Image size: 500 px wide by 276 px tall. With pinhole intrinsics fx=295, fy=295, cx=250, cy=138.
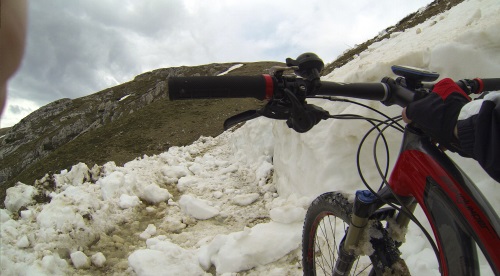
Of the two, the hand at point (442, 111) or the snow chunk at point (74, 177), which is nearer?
the hand at point (442, 111)

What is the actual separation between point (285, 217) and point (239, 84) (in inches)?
119

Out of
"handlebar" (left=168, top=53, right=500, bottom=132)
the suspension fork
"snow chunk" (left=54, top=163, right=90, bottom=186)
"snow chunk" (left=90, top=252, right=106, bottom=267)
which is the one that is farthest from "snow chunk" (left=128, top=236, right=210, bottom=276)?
"snow chunk" (left=54, top=163, right=90, bottom=186)

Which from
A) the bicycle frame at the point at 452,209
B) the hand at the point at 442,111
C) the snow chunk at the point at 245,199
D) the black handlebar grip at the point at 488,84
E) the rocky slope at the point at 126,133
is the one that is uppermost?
the rocky slope at the point at 126,133

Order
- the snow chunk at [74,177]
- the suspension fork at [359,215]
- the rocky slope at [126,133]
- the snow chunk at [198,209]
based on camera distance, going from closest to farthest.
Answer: the suspension fork at [359,215], the snow chunk at [198,209], the snow chunk at [74,177], the rocky slope at [126,133]

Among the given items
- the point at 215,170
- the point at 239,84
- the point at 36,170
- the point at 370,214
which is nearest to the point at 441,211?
the point at 370,214

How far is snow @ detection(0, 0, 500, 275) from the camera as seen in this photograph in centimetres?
346

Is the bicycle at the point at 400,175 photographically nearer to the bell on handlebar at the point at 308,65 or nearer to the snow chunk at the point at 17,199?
the bell on handlebar at the point at 308,65

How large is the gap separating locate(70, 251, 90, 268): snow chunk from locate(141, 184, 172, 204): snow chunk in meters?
1.89

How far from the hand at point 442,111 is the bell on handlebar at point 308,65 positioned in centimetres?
47

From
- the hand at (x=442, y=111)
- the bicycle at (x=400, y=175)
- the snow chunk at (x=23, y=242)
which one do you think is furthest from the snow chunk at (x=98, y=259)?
the hand at (x=442, y=111)

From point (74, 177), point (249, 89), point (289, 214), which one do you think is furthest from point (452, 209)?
point (74, 177)

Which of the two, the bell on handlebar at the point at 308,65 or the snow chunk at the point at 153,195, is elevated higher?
the snow chunk at the point at 153,195

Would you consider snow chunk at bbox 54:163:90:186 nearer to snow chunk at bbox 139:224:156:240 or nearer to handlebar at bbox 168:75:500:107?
snow chunk at bbox 139:224:156:240

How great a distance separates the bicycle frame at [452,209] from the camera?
1.20 metres
